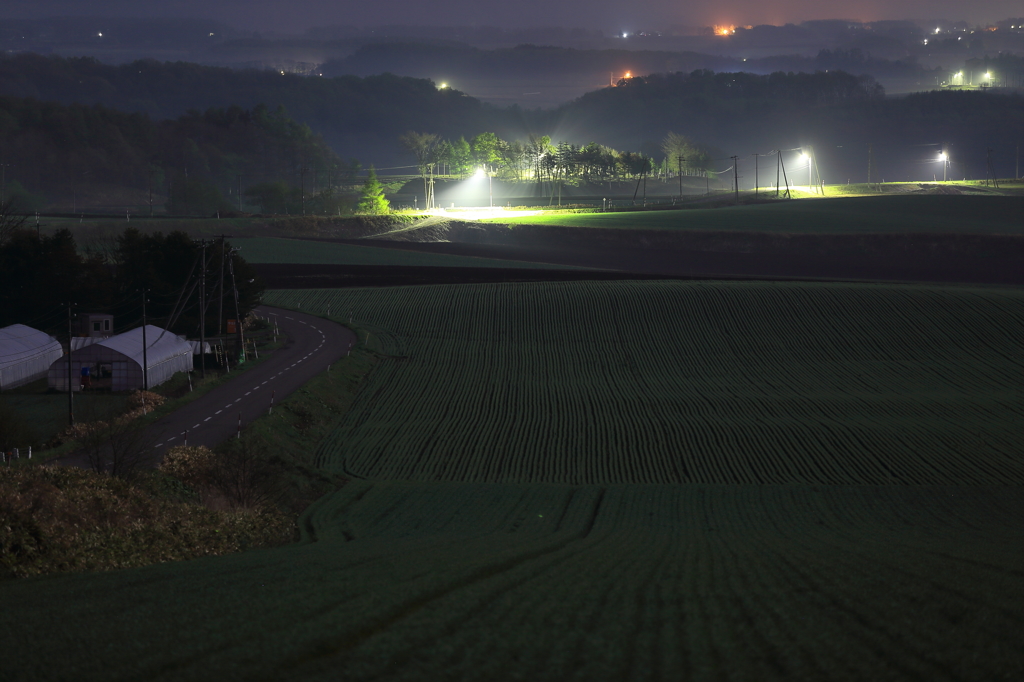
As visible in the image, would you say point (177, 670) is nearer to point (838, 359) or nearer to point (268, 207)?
point (838, 359)

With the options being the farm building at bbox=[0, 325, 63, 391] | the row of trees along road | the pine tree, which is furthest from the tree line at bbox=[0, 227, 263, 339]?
the row of trees along road

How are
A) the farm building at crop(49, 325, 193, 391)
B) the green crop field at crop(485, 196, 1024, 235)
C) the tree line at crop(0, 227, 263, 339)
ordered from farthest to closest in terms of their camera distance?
the green crop field at crop(485, 196, 1024, 235) → the tree line at crop(0, 227, 263, 339) → the farm building at crop(49, 325, 193, 391)

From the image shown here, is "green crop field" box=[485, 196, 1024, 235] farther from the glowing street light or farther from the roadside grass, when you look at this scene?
the roadside grass

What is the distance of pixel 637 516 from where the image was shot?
63.2 ft

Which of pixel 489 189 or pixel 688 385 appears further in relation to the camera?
pixel 489 189

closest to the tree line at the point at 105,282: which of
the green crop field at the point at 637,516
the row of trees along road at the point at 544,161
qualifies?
the green crop field at the point at 637,516

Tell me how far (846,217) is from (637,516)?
72.5 meters

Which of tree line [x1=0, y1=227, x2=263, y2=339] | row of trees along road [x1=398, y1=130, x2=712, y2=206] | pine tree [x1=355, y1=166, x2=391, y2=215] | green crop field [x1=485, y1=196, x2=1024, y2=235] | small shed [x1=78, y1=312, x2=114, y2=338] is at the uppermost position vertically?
row of trees along road [x1=398, y1=130, x2=712, y2=206]

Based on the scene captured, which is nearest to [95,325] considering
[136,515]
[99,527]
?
[136,515]

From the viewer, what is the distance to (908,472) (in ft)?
77.6

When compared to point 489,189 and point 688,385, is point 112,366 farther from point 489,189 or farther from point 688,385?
point 489,189

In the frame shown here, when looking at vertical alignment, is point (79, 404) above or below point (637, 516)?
above

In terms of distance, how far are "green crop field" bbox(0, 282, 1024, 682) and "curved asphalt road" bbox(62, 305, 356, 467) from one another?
293 cm

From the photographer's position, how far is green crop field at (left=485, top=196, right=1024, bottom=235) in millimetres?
76188
